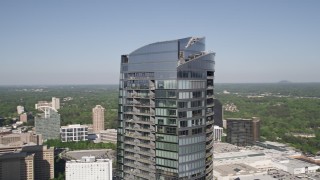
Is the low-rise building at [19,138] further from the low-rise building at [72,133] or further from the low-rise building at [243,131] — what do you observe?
the low-rise building at [243,131]

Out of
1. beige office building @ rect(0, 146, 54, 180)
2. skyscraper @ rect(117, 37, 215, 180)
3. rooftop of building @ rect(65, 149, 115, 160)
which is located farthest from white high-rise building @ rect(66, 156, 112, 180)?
skyscraper @ rect(117, 37, 215, 180)

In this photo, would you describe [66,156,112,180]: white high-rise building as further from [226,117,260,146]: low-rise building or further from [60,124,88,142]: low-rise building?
[226,117,260,146]: low-rise building

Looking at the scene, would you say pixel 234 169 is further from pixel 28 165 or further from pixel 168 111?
pixel 168 111

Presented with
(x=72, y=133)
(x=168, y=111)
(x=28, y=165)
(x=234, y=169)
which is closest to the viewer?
(x=168, y=111)

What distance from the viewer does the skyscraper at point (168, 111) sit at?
51031 millimetres

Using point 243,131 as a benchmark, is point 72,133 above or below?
below

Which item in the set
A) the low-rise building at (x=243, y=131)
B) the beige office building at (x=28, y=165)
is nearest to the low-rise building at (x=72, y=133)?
the beige office building at (x=28, y=165)

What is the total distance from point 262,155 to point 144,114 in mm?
107463

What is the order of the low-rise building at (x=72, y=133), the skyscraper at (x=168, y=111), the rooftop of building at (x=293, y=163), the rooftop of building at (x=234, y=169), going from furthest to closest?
the low-rise building at (x=72, y=133) < the rooftop of building at (x=293, y=163) < the rooftop of building at (x=234, y=169) < the skyscraper at (x=168, y=111)

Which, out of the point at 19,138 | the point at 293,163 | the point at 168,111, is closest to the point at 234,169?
the point at 293,163

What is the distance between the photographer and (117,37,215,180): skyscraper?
51.0 metres

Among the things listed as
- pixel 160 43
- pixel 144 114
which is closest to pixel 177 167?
pixel 144 114

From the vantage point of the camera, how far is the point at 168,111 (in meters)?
51.6

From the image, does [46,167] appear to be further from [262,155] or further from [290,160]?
[290,160]
